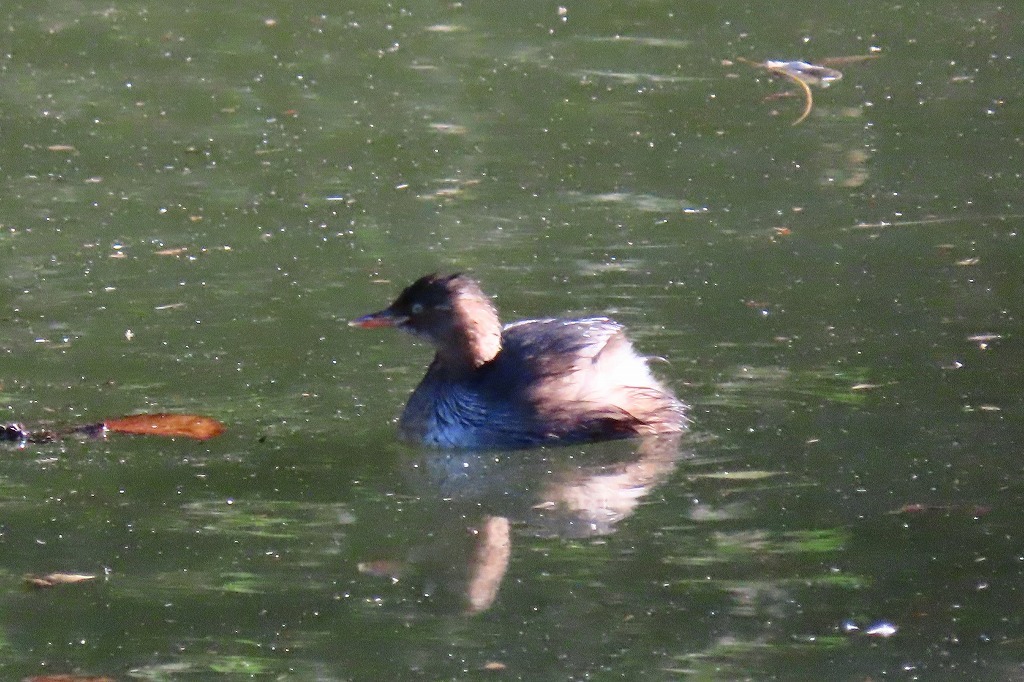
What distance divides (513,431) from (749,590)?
1.71m

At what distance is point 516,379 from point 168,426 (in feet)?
4.15

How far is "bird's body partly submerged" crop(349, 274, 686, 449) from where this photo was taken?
6.75 metres

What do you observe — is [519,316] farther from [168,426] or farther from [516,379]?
[168,426]

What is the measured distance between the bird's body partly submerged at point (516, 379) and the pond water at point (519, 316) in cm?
14

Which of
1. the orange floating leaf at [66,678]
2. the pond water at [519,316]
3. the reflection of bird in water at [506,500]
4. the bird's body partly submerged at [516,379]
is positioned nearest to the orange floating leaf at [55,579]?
the pond water at [519,316]

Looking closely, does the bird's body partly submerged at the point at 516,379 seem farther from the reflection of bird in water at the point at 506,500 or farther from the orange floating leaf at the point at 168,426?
the orange floating leaf at the point at 168,426

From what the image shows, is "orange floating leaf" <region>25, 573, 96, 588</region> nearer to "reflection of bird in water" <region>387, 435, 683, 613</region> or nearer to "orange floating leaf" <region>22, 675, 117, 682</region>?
"orange floating leaf" <region>22, 675, 117, 682</region>

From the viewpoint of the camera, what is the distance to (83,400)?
6902 mm

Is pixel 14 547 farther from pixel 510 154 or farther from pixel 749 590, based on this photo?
pixel 510 154

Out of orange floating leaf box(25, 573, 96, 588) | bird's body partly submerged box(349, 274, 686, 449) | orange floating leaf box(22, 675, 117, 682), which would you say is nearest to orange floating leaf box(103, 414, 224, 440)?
bird's body partly submerged box(349, 274, 686, 449)

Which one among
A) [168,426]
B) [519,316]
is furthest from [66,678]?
[519,316]

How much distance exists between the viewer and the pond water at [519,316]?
5.11 meters

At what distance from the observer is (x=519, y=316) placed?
791 cm

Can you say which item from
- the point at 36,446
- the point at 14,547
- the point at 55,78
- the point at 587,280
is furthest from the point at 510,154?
the point at 14,547
